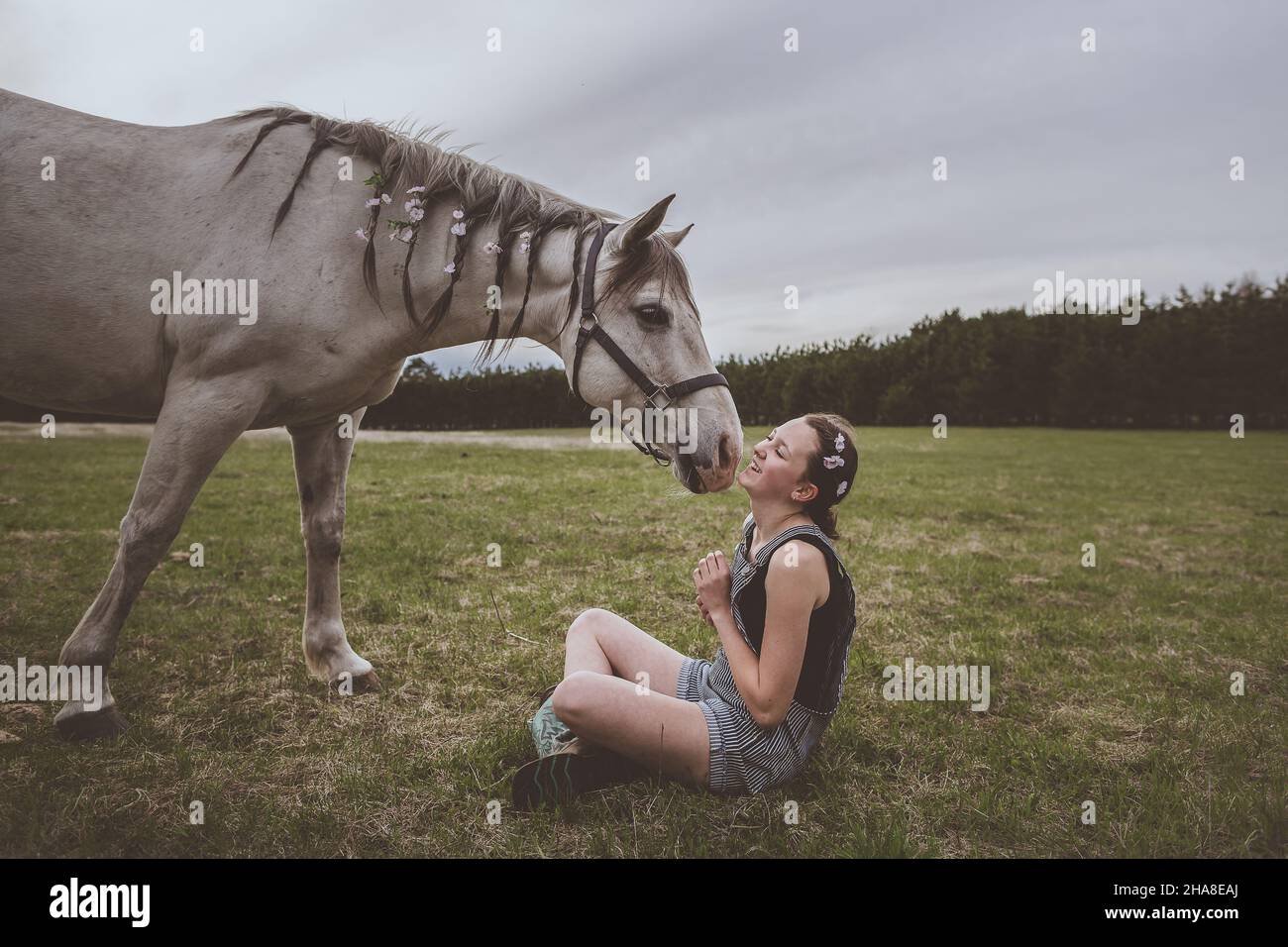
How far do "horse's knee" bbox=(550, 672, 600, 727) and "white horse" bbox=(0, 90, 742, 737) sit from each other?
942 mm

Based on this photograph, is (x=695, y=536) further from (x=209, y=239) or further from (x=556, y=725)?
(x=209, y=239)

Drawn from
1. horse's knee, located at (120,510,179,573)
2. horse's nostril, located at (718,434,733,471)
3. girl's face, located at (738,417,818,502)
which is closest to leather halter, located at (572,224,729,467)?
horse's nostril, located at (718,434,733,471)

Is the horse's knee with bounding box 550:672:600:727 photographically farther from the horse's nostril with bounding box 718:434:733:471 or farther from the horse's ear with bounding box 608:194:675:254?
the horse's ear with bounding box 608:194:675:254

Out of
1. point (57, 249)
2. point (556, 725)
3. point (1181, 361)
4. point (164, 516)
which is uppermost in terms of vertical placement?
point (1181, 361)

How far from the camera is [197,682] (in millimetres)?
3883

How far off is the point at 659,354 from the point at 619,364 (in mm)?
179

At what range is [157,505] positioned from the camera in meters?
3.09

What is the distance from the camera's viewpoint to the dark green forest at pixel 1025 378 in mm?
34844

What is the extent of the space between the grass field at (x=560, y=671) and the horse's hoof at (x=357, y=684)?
3.7 inches

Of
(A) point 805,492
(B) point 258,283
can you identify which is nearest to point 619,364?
(A) point 805,492

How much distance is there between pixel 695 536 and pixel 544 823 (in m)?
5.60
